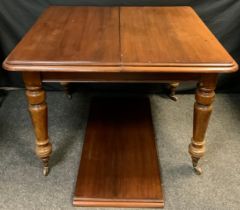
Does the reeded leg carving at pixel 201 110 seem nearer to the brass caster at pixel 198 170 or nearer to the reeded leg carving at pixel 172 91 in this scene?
the brass caster at pixel 198 170

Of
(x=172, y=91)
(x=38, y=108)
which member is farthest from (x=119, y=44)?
(x=172, y=91)

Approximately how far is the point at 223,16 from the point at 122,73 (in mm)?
931

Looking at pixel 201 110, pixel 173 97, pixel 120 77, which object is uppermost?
pixel 120 77

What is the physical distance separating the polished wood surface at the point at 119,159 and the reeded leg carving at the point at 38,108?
0.67ft

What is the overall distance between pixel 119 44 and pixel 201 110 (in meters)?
0.38

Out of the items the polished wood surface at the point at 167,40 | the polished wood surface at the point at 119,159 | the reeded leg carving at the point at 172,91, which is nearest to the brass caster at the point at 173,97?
the reeded leg carving at the point at 172,91

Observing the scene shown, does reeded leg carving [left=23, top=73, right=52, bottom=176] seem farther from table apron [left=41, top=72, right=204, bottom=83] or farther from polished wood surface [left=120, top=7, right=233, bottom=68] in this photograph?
polished wood surface [left=120, top=7, right=233, bottom=68]

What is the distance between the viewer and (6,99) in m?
1.87

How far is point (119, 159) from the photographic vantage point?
138 centimetres

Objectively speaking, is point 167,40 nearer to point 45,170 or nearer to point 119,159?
point 119,159

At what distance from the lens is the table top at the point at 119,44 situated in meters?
0.99

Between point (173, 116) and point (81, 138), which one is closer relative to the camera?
point (81, 138)

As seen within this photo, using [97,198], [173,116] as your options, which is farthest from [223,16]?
[97,198]

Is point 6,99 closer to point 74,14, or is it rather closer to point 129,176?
point 74,14
